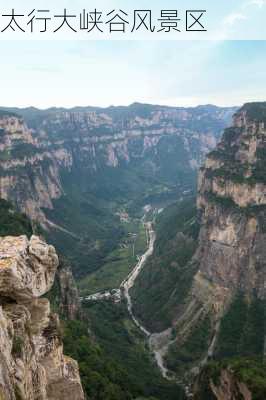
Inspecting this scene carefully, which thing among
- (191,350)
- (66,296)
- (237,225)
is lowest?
(191,350)

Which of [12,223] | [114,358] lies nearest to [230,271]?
[114,358]

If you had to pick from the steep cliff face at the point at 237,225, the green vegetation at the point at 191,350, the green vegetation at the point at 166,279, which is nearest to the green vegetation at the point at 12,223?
the green vegetation at the point at 166,279

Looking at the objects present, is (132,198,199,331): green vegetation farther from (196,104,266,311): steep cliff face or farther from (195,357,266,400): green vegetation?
(195,357,266,400): green vegetation

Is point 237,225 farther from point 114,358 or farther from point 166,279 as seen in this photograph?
point 114,358

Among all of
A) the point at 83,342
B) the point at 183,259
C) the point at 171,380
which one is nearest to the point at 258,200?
the point at 183,259

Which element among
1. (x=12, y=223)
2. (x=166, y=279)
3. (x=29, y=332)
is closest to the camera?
(x=29, y=332)

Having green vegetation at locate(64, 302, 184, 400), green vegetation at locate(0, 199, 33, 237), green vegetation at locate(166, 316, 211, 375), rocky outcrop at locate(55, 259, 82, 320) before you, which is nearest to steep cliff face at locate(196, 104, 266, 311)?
green vegetation at locate(166, 316, 211, 375)
